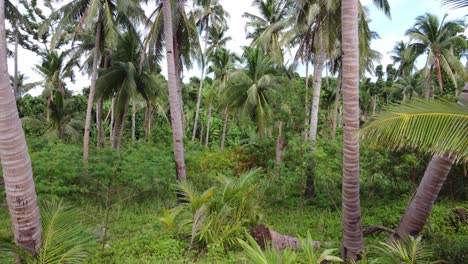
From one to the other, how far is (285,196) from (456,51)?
63.3 ft

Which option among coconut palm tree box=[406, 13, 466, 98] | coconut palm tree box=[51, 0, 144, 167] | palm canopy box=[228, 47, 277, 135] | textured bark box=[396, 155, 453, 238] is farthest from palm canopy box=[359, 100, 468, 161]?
coconut palm tree box=[406, 13, 466, 98]

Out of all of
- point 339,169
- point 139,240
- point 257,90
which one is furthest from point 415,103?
point 257,90

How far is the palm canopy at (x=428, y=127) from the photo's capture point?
314 centimetres

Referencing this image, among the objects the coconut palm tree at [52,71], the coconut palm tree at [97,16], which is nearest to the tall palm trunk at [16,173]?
the coconut palm tree at [97,16]

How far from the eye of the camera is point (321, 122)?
15.2 meters

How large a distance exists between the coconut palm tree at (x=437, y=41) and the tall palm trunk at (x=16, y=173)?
68.0 feet

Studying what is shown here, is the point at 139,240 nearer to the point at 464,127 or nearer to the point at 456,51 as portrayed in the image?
the point at 464,127

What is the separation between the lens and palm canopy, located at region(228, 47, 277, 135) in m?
17.5

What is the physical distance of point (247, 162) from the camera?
16016mm

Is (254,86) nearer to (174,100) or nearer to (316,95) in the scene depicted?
(316,95)

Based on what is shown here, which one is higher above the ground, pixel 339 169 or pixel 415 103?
pixel 415 103

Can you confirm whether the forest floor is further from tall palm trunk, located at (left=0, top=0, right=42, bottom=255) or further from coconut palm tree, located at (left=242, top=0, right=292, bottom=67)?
coconut palm tree, located at (left=242, top=0, right=292, bottom=67)

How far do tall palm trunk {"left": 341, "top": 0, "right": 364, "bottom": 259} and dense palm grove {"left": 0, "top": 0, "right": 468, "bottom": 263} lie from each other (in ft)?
0.06

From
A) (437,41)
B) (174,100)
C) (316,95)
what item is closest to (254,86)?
(316,95)
